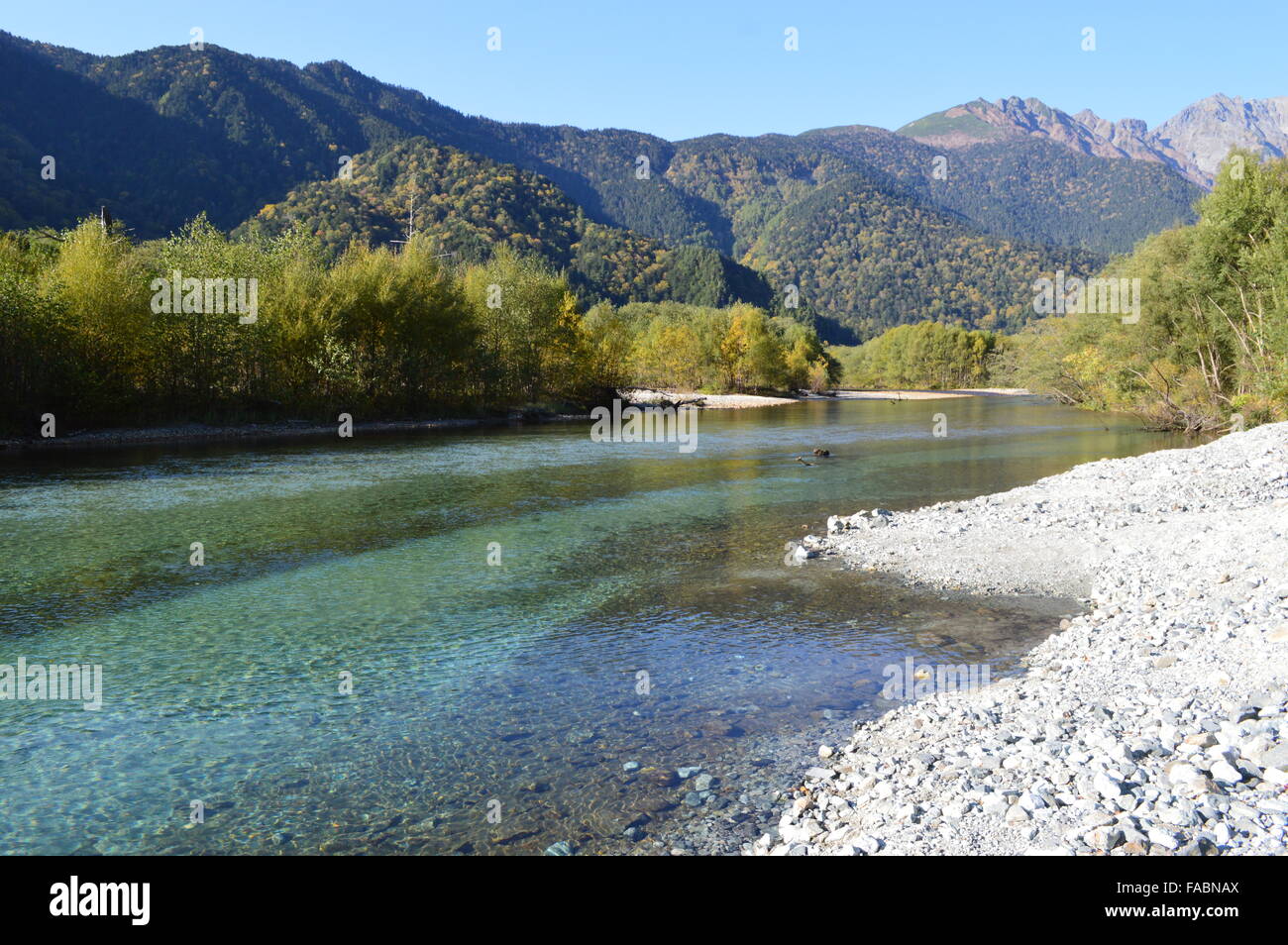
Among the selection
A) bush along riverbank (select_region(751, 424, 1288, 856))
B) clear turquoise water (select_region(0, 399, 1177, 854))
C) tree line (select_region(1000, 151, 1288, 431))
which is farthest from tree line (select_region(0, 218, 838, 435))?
tree line (select_region(1000, 151, 1288, 431))

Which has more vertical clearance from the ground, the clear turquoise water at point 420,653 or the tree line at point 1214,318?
the tree line at point 1214,318

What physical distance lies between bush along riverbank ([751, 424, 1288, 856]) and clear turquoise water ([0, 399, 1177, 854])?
117 centimetres

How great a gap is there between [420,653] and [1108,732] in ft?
31.6

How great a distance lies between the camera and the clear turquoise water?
8.17 meters

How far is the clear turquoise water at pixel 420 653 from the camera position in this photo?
8.17 metres

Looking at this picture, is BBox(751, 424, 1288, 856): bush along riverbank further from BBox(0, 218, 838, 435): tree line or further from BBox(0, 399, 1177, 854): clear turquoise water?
BBox(0, 218, 838, 435): tree line

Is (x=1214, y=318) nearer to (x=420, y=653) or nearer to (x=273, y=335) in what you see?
(x=420, y=653)

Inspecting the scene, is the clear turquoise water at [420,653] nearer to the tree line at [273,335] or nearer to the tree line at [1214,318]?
the tree line at [273,335]

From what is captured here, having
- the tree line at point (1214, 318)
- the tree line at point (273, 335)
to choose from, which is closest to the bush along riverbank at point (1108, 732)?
the tree line at point (1214, 318)

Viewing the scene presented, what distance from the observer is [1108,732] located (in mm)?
8180

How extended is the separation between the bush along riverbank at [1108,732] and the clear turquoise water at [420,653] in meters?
1.17

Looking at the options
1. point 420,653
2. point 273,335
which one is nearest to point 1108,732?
point 420,653

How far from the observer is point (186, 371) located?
52.2m
